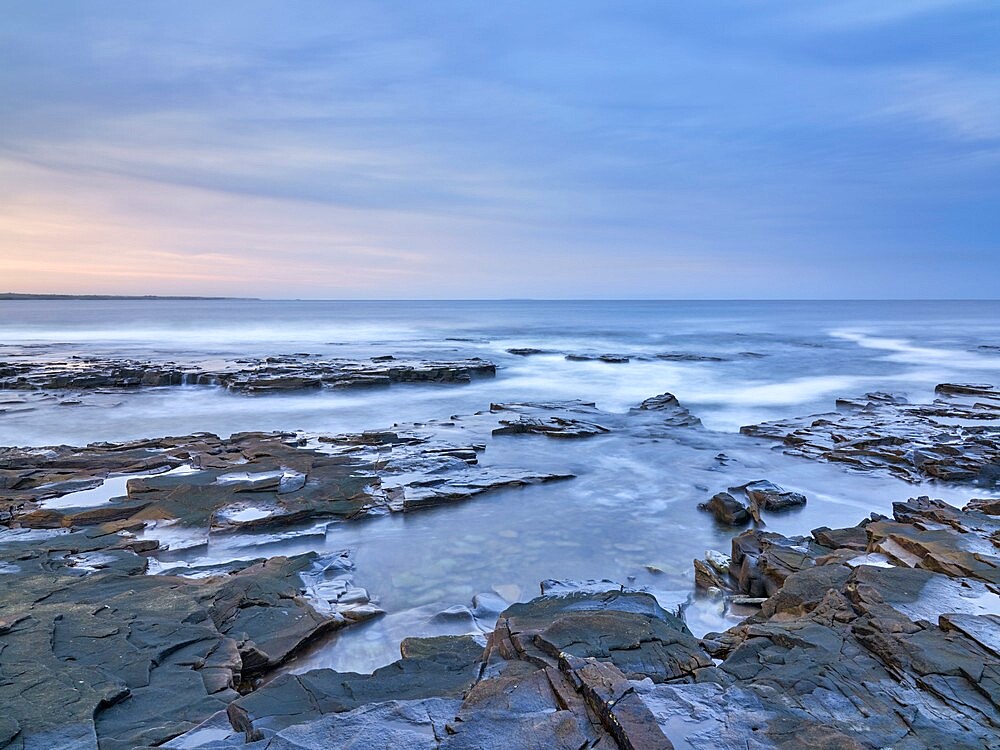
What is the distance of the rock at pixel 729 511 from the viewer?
979 centimetres

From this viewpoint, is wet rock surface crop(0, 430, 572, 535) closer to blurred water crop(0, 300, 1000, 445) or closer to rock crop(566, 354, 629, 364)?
blurred water crop(0, 300, 1000, 445)

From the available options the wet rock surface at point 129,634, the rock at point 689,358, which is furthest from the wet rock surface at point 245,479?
the rock at point 689,358

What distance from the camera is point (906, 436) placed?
14.4 meters

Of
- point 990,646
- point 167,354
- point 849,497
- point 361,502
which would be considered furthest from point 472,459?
point 167,354

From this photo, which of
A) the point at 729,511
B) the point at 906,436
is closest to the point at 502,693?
the point at 729,511

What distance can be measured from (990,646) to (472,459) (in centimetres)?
969

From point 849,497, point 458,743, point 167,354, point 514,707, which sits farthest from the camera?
point 167,354

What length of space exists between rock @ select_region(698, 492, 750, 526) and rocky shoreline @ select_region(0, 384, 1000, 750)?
0.05m

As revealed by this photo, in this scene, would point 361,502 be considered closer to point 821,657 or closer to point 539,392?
point 821,657

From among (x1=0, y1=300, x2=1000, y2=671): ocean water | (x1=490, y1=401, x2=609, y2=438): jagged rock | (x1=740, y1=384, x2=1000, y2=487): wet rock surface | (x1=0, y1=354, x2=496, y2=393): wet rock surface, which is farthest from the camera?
(x1=0, y1=354, x2=496, y2=393): wet rock surface

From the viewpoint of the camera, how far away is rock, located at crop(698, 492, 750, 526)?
9.79 metres

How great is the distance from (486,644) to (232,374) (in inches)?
966

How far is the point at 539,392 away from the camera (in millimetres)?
24750

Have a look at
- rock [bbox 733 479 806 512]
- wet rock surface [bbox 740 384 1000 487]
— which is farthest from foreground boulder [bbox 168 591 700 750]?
wet rock surface [bbox 740 384 1000 487]
